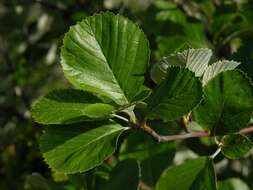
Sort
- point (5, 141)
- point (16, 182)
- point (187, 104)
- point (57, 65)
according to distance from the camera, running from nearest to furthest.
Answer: point (187, 104) → point (16, 182) → point (5, 141) → point (57, 65)

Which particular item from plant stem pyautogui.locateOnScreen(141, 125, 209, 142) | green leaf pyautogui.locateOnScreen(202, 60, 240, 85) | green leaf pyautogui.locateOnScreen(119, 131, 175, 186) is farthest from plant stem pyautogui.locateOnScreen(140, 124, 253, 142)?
green leaf pyautogui.locateOnScreen(119, 131, 175, 186)

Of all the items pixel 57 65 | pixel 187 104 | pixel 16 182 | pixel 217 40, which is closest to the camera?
pixel 187 104

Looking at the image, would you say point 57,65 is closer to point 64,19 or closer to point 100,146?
point 64,19

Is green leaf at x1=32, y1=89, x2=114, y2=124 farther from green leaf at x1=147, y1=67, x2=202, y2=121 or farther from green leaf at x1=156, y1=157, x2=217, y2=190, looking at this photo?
green leaf at x1=156, y1=157, x2=217, y2=190

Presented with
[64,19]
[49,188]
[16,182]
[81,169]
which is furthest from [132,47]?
[64,19]

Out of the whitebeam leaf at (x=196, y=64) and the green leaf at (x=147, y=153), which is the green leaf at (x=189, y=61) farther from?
the green leaf at (x=147, y=153)

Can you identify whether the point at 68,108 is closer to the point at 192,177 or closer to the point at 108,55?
the point at 108,55

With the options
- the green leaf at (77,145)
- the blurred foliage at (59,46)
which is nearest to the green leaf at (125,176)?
the blurred foliage at (59,46)
